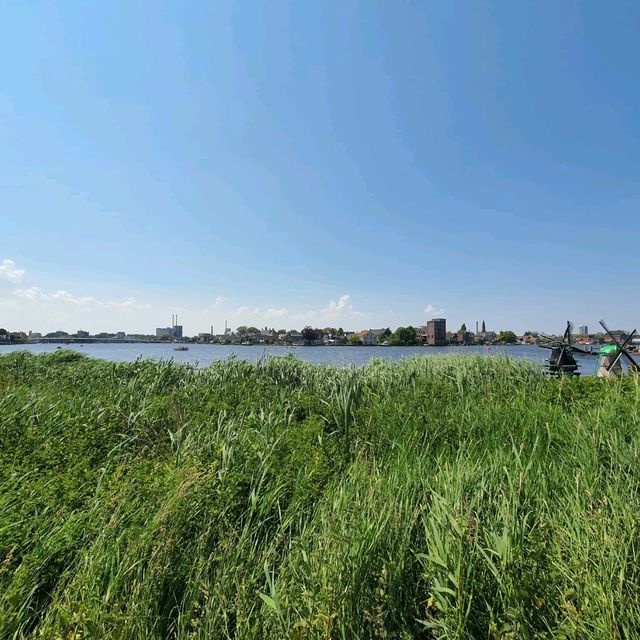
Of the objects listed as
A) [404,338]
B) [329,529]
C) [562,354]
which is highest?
[404,338]

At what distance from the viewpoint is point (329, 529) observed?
2.22 m

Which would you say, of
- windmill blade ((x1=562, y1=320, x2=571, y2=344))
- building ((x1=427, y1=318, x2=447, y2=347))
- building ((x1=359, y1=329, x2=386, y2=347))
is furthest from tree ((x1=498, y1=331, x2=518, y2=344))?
windmill blade ((x1=562, y1=320, x2=571, y2=344))

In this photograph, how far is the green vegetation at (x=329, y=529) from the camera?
1.79 metres

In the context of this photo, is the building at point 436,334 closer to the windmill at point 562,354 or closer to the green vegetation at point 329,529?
the windmill at point 562,354

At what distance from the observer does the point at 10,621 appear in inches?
73.9

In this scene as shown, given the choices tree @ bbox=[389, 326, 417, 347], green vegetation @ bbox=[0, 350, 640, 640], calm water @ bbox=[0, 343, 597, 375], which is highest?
tree @ bbox=[389, 326, 417, 347]

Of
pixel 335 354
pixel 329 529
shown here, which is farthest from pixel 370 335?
pixel 329 529

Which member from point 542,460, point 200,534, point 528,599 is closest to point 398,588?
point 528,599

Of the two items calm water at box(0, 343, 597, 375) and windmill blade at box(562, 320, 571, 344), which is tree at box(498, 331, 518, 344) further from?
windmill blade at box(562, 320, 571, 344)

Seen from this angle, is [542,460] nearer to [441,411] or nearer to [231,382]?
[441,411]

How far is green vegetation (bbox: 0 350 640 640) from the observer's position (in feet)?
5.89

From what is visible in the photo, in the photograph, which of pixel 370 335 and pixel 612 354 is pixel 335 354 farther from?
pixel 370 335

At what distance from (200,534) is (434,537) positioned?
1640 millimetres

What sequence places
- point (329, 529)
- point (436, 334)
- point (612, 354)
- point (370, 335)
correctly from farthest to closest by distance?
point (370, 335)
point (436, 334)
point (612, 354)
point (329, 529)
